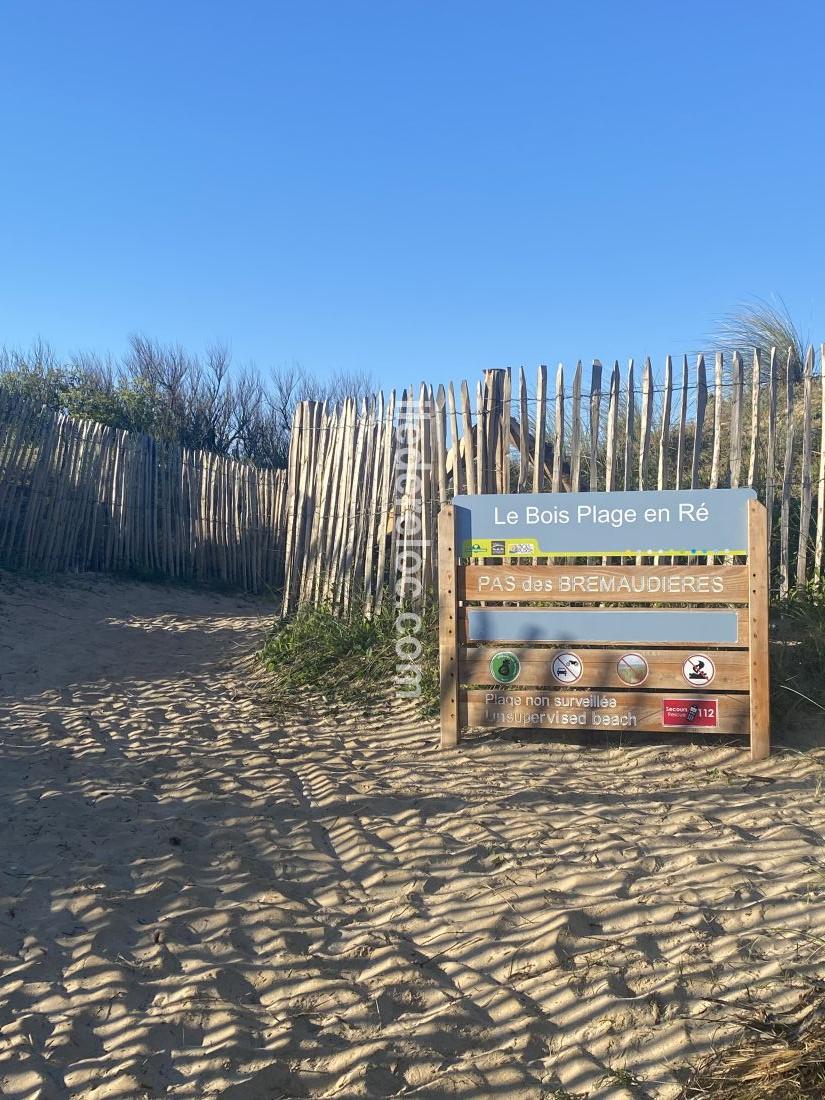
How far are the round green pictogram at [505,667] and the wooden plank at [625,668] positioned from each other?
14 mm

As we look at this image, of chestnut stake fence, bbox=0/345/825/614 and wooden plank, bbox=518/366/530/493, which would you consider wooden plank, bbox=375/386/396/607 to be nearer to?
chestnut stake fence, bbox=0/345/825/614

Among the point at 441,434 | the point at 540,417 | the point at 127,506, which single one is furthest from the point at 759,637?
the point at 127,506

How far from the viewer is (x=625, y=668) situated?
16.7ft

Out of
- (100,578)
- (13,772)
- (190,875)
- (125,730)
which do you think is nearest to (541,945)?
(190,875)

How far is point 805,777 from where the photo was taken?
4.54m

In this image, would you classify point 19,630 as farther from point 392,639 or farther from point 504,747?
point 504,747

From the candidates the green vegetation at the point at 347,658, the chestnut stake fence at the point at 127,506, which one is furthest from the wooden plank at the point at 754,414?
the chestnut stake fence at the point at 127,506

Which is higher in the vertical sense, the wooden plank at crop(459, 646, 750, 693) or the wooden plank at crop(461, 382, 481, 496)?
the wooden plank at crop(461, 382, 481, 496)

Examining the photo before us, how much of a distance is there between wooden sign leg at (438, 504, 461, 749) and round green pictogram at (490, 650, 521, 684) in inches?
8.7

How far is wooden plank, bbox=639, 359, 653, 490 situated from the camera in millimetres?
6172

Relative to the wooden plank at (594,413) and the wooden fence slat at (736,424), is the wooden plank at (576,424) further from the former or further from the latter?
the wooden fence slat at (736,424)

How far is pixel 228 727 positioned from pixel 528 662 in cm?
205

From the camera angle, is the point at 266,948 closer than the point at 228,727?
Yes

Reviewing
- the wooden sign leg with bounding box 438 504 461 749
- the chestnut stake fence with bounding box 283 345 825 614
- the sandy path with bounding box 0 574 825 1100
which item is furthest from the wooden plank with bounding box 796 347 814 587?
the wooden sign leg with bounding box 438 504 461 749
